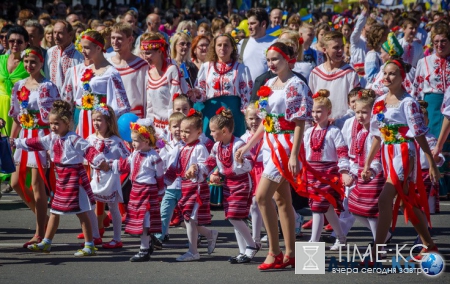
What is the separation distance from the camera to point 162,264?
823cm

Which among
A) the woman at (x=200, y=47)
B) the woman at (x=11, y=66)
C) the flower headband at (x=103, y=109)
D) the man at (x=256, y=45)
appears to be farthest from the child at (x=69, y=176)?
the man at (x=256, y=45)

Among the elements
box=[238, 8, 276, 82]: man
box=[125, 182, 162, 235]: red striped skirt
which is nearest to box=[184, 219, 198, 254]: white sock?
box=[125, 182, 162, 235]: red striped skirt

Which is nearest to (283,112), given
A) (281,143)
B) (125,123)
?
(281,143)

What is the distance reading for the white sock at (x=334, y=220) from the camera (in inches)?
344

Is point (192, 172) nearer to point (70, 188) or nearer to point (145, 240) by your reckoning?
point (145, 240)

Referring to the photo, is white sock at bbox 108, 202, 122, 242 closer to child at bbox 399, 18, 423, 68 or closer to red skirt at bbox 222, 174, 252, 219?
red skirt at bbox 222, 174, 252, 219

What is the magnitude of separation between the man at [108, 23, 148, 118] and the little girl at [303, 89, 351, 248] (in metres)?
2.16

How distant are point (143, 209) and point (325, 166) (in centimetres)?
184

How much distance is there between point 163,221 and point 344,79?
258cm

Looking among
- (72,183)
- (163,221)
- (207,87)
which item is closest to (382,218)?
(163,221)

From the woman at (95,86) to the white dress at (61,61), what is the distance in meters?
1.18

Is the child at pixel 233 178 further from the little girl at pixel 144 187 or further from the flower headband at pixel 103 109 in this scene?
the flower headband at pixel 103 109

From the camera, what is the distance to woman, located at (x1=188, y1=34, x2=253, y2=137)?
1061 cm

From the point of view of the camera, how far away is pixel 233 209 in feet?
27.0
